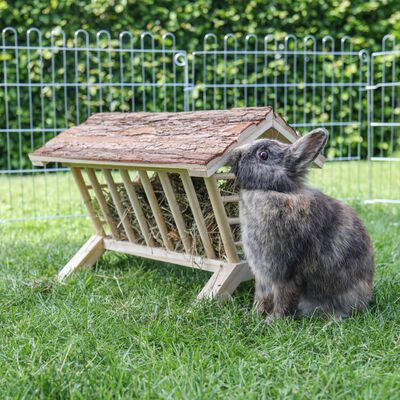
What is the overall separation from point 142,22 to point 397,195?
14.7ft

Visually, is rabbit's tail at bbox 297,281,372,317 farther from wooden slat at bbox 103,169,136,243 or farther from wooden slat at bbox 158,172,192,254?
wooden slat at bbox 103,169,136,243

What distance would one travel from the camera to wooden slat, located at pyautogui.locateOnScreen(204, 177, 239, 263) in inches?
126

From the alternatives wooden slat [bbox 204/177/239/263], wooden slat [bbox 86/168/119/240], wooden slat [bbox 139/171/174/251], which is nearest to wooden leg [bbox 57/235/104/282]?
wooden slat [bbox 86/168/119/240]

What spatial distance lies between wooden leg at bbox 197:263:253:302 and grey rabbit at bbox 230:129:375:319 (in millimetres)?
276

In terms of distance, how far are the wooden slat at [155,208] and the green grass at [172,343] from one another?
0.28 m

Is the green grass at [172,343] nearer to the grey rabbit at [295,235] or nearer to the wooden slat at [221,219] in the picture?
the grey rabbit at [295,235]

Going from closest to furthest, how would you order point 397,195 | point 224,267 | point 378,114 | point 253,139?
point 253,139, point 224,267, point 397,195, point 378,114

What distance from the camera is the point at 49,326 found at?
3.02 m

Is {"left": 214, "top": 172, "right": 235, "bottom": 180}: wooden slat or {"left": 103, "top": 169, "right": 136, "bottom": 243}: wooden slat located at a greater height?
{"left": 214, "top": 172, "right": 235, "bottom": 180}: wooden slat

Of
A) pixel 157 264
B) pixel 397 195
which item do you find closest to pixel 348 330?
→ pixel 157 264

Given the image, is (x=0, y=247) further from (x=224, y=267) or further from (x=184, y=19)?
(x=184, y=19)

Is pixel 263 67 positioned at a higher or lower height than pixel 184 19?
lower

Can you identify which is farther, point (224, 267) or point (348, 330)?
point (224, 267)

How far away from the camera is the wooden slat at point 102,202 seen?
4.03 m
